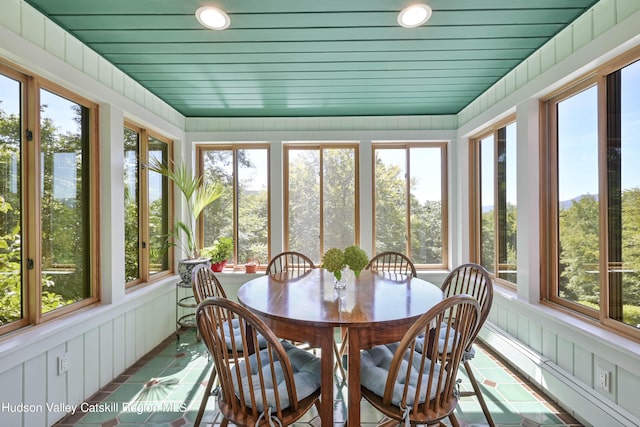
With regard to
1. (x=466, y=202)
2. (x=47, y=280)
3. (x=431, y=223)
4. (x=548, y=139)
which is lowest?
(x=47, y=280)

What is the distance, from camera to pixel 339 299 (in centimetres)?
181

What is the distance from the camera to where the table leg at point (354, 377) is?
1395 millimetres

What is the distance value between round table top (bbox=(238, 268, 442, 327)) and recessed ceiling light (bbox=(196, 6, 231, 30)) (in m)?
1.75

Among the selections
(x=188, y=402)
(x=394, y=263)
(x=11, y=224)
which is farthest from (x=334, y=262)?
(x=11, y=224)

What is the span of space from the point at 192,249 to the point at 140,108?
1.53 meters

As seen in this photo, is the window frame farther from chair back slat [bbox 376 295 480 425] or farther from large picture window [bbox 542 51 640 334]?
large picture window [bbox 542 51 640 334]

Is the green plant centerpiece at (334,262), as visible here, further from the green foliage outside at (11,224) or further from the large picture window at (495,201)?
the green foliage outside at (11,224)

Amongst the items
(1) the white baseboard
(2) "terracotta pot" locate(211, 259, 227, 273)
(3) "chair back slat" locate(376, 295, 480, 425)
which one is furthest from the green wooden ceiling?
(1) the white baseboard

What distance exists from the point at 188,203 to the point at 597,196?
3503 mm

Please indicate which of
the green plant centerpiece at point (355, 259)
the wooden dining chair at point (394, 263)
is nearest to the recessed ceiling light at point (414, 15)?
the green plant centerpiece at point (355, 259)

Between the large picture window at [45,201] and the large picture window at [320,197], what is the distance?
6.68ft

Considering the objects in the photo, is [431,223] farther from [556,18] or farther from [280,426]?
[280,426]

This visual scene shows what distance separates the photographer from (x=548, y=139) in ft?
7.62

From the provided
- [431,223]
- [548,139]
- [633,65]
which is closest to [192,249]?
[431,223]
